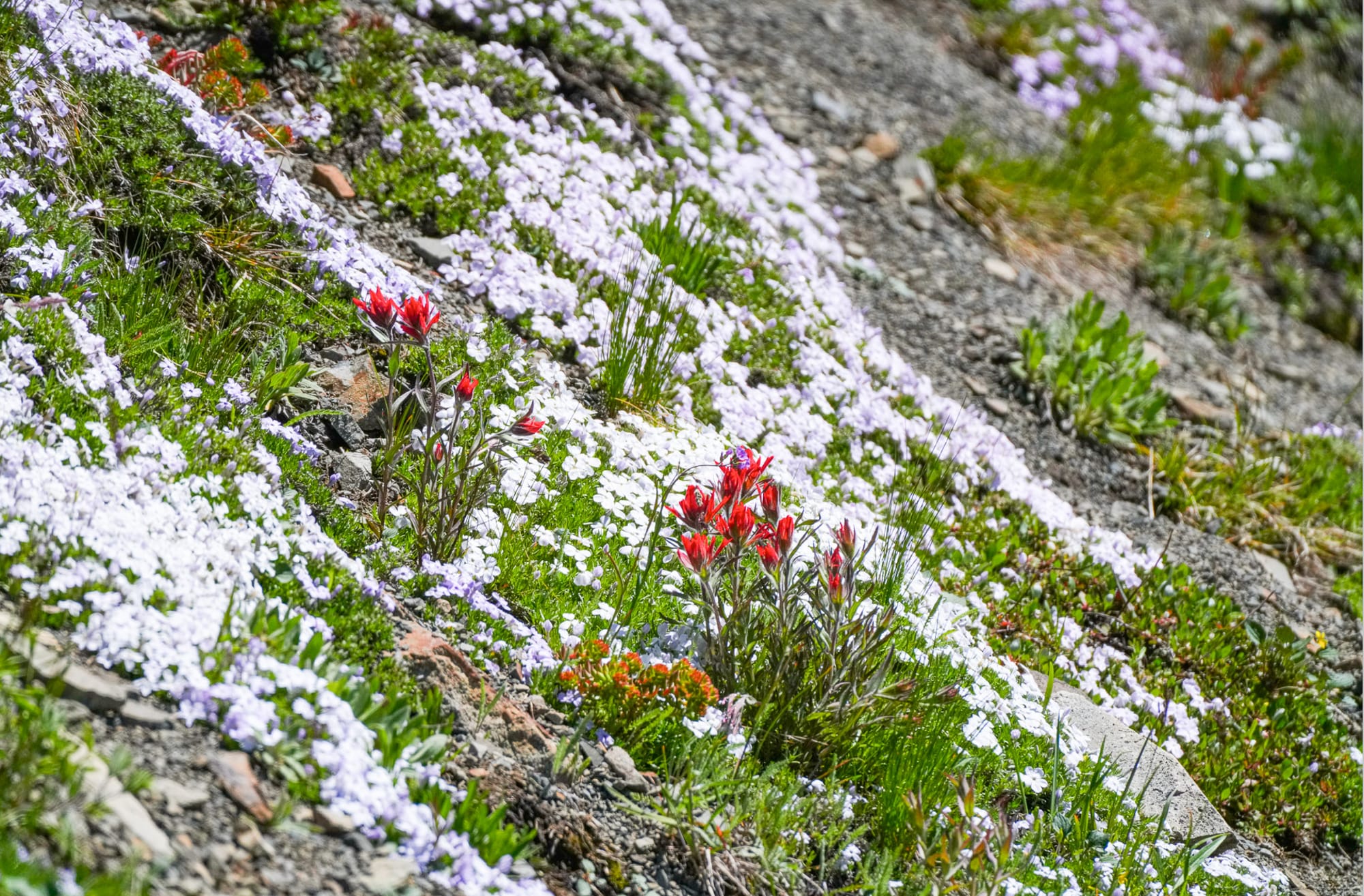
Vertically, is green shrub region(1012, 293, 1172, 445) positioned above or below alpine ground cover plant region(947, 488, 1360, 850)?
above

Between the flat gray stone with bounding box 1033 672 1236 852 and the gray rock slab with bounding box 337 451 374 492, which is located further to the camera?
the flat gray stone with bounding box 1033 672 1236 852

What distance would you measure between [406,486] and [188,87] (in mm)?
2302

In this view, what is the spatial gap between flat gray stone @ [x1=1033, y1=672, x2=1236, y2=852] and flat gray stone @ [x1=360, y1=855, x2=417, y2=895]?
2556 millimetres

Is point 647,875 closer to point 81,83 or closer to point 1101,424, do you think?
point 81,83

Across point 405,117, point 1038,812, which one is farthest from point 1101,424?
point 405,117

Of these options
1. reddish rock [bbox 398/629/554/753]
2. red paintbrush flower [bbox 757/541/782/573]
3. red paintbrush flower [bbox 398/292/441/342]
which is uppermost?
red paintbrush flower [bbox 398/292/441/342]

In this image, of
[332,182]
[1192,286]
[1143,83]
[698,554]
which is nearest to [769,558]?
[698,554]

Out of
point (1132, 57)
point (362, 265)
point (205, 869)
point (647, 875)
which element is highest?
point (1132, 57)

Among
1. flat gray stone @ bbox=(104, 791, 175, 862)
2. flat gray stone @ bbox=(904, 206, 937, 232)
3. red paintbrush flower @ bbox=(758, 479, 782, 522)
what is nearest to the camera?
flat gray stone @ bbox=(104, 791, 175, 862)

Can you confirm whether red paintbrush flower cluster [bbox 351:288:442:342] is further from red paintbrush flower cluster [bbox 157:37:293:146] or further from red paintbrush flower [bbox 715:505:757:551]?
red paintbrush flower cluster [bbox 157:37:293:146]

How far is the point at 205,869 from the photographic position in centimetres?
241

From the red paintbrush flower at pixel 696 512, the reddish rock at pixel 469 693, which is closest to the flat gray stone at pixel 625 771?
the reddish rock at pixel 469 693

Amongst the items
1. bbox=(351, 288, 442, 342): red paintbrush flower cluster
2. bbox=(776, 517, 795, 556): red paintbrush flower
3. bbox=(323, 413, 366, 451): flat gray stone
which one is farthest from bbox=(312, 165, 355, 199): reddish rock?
bbox=(776, 517, 795, 556): red paintbrush flower

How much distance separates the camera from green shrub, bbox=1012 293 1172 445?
22.6ft
